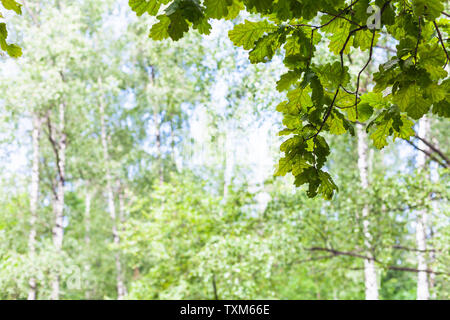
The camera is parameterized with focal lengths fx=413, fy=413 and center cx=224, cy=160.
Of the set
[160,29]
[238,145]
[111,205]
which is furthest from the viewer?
[111,205]

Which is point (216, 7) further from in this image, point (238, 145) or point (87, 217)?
point (87, 217)

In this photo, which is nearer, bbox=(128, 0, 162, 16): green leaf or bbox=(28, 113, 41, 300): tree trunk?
bbox=(128, 0, 162, 16): green leaf

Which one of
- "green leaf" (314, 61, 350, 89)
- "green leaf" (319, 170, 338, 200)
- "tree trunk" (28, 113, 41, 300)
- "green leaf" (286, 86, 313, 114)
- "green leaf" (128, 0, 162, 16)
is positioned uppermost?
"tree trunk" (28, 113, 41, 300)

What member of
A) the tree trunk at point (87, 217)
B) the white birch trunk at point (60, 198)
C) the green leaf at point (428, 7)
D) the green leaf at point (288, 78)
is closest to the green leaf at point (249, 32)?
the green leaf at point (288, 78)

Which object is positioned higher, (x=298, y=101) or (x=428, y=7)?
(x=428, y=7)

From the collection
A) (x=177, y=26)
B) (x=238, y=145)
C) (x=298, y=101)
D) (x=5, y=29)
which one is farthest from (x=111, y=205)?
(x=177, y=26)

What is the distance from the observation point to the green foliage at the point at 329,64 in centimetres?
112

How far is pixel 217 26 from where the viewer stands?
24.8 feet

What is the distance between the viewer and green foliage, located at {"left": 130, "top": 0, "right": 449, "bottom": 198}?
112cm

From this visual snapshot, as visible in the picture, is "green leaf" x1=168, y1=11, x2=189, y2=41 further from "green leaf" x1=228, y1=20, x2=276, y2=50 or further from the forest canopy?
"green leaf" x1=228, y1=20, x2=276, y2=50

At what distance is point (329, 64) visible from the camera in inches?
51.9

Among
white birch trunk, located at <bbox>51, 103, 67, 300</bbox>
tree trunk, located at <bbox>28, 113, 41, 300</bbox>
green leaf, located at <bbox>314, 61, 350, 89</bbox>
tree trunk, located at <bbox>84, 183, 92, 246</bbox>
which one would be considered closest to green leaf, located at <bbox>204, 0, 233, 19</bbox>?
green leaf, located at <bbox>314, 61, 350, 89</bbox>

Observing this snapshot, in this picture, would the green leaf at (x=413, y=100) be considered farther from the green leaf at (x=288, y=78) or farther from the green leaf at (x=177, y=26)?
the green leaf at (x=177, y=26)
